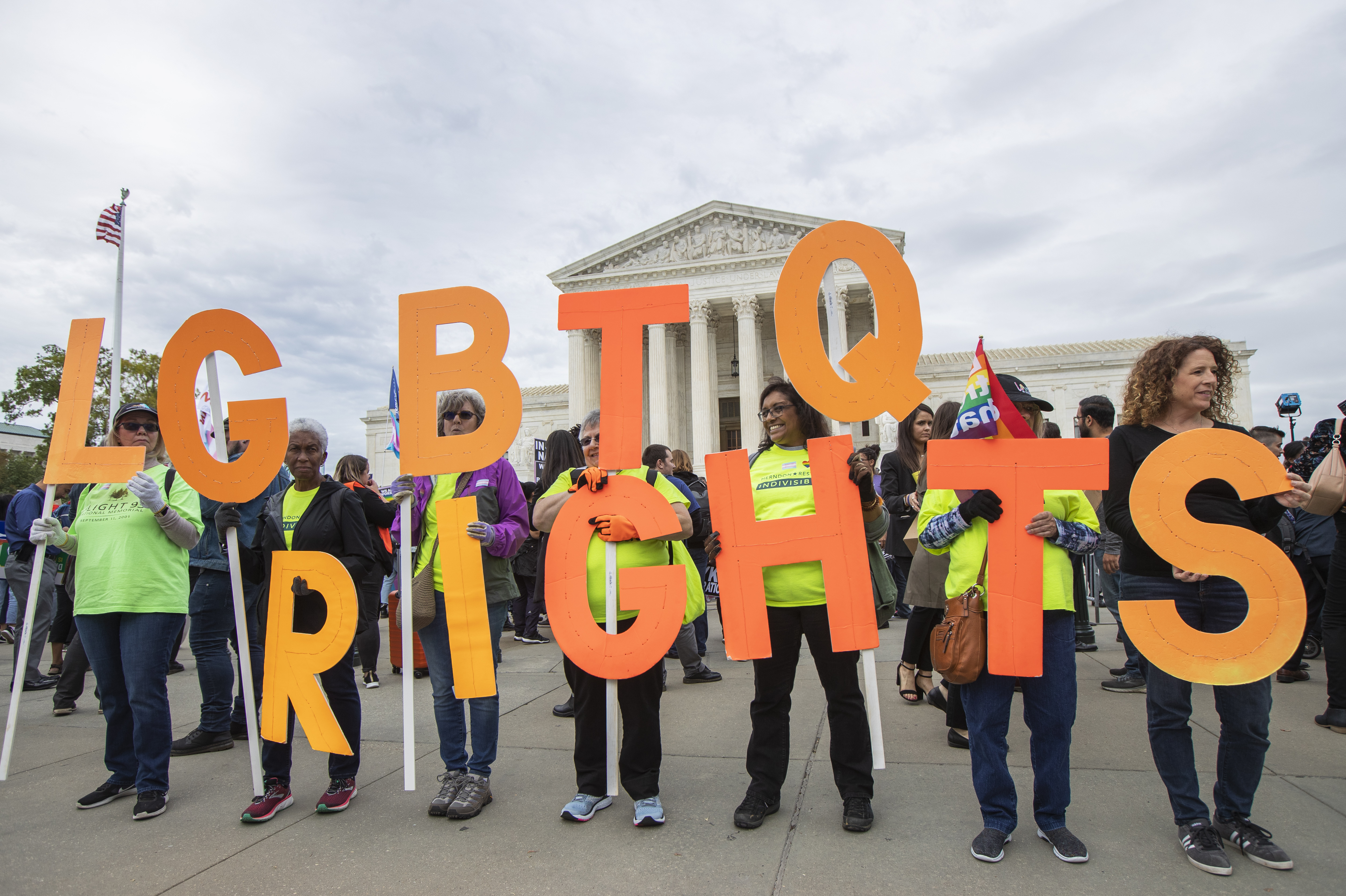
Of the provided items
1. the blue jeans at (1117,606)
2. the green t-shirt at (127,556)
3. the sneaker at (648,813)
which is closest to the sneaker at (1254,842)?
the blue jeans at (1117,606)

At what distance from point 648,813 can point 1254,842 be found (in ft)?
7.79

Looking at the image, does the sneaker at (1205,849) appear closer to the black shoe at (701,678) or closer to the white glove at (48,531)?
the black shoe at (701,678)

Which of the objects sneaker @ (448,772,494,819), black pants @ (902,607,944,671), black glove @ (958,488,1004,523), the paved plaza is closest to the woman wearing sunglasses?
the paved plaza

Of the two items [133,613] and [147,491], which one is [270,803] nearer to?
[133,613]

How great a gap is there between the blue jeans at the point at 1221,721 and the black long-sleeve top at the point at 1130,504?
14 centimetres

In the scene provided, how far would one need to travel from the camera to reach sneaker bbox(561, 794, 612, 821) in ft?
10.9

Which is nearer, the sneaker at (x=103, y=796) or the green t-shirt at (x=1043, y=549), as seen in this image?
the green t-shirt at (x=1043, y=549)

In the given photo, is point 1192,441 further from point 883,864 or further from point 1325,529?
point 1325,529

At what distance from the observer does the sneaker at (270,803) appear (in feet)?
11.4

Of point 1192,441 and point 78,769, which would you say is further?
point 78,769

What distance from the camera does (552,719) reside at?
17.3 feet

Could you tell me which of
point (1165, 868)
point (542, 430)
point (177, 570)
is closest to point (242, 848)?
point (177, 570)

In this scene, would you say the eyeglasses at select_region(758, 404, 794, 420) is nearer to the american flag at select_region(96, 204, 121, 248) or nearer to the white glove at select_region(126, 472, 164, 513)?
the white glove at select_region(126, 472, 164, 513)

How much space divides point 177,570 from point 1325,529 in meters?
7.71
